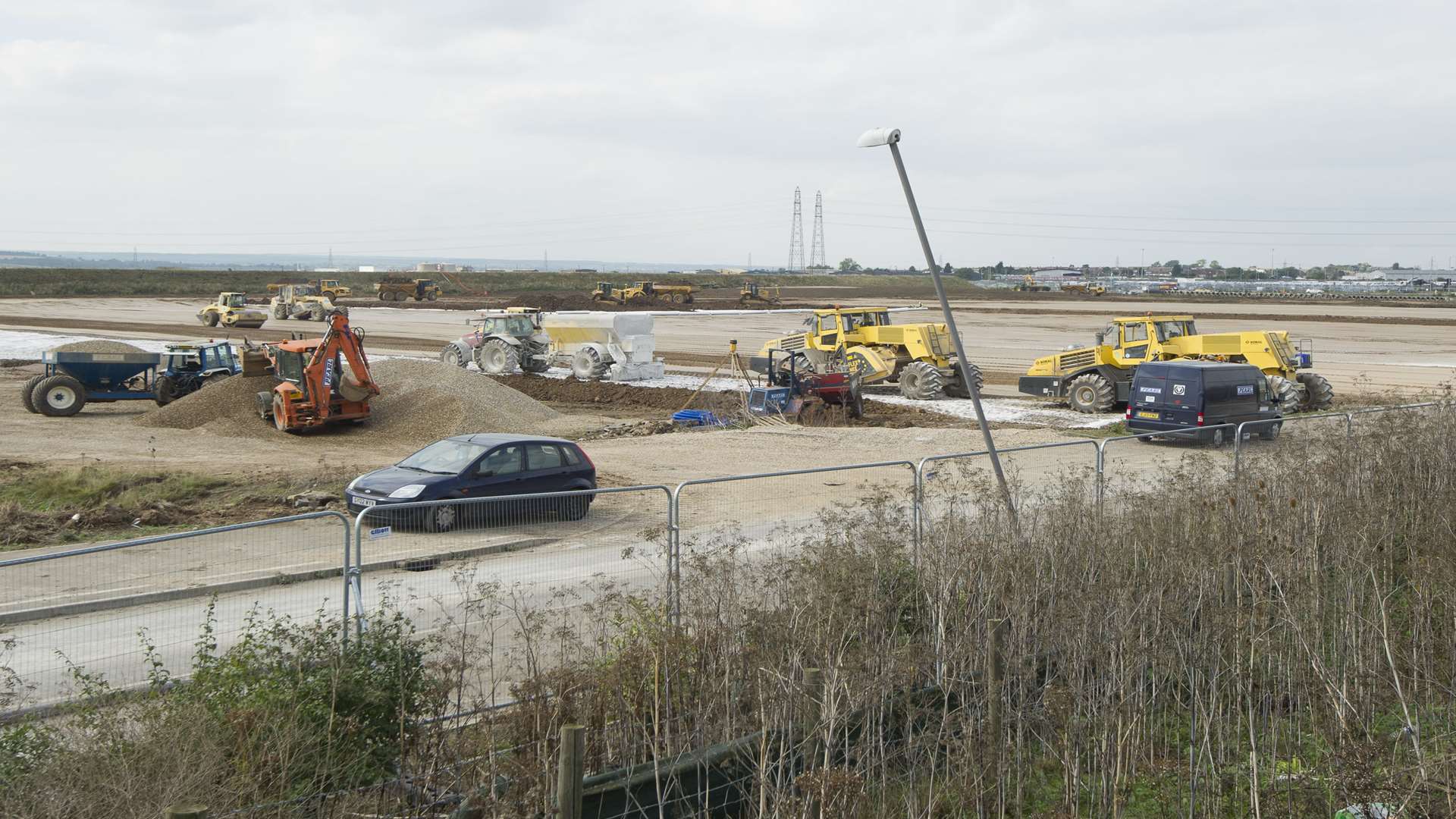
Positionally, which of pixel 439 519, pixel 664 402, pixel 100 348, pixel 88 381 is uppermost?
pixel 100 348

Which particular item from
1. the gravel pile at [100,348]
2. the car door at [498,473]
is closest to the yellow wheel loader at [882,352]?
the car door at [498,473]

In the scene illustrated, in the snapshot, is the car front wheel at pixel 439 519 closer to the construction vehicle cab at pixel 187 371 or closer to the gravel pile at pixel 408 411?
the gravel pile at pixel 408 411

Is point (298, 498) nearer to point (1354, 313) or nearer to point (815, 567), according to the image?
point (815, 567)

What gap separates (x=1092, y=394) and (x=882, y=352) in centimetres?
570

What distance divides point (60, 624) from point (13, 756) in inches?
143

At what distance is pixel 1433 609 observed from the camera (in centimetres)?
980

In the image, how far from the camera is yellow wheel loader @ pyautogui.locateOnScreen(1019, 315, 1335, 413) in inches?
1095

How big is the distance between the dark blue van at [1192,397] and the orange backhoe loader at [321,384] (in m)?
14.9

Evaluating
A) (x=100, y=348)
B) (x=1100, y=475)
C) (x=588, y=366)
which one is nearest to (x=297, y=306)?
(x=588, y=366)

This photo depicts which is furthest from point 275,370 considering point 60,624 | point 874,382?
point 60,624

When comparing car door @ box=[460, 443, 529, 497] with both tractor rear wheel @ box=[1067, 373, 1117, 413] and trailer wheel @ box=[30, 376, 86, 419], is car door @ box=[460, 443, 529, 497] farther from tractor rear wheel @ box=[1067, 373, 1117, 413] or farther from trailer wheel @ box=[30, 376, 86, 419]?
tractor rear wheel @ box=[1067, 373, 1117, 413]

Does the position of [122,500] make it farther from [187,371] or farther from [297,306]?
[297,306]

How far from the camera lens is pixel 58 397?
26.2 metres

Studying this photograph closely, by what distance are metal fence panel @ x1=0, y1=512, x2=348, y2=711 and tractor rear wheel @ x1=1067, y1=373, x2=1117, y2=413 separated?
805 inches
